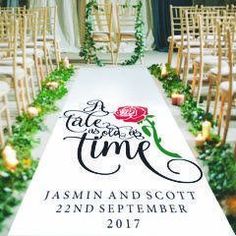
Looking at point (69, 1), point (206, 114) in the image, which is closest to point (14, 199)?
point (206, 114)

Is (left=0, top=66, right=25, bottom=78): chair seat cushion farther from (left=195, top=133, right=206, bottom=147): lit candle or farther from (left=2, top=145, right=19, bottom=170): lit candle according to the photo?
(left=195, top=133, right=206, bottom=147): lit candle

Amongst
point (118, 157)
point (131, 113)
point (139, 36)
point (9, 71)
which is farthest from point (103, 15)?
point (118, 157)

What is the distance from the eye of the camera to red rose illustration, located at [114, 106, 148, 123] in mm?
4520

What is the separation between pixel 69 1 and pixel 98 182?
7.73 m

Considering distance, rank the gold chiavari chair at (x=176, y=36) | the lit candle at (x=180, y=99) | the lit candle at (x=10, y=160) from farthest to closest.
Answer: the gold chiavari chair at (x=176, y=36) < the lit candle at (x=180, y=99) < the lit candle at (x=10, y=160)

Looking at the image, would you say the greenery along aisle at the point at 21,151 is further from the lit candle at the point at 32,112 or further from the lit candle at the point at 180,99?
the lit candle at the point at 180,99

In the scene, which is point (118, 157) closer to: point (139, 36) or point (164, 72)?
point (164, 72)

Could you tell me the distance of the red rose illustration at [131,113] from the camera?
4.52 meters

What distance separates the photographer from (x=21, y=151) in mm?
3504

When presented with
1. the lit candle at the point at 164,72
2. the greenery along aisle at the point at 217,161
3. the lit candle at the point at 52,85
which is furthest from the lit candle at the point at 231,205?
the lit candle at the point at 164,72

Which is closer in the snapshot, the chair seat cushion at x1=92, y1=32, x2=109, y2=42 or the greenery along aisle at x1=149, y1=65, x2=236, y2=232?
the greenery along aisle at x1=149, y1=65, x2=236, y2=232

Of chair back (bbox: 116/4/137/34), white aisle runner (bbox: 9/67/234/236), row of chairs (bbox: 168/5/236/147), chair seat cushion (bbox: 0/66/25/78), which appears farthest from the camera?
chair back (bbox: 116/4/137/34)

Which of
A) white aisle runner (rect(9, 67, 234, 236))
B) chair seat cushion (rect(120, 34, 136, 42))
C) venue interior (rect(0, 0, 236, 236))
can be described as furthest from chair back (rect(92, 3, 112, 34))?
white aisle runner (rect(9, 67, 234, 236))

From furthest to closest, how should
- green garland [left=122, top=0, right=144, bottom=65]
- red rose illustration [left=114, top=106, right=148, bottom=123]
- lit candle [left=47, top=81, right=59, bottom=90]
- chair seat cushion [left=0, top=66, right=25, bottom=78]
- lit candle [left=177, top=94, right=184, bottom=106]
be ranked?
green garland [left=122, top=0, right=144, bottom=65]
lit candle [left=47, top=81, right=59, bottom=90]
lit candle [left=177, top=94, right=184, bottom=106]
red rose illustration [left=114, top=106, right=148, bottom=123]
chair seat cushion [left=0, top=66, right=25, bottom=78]
